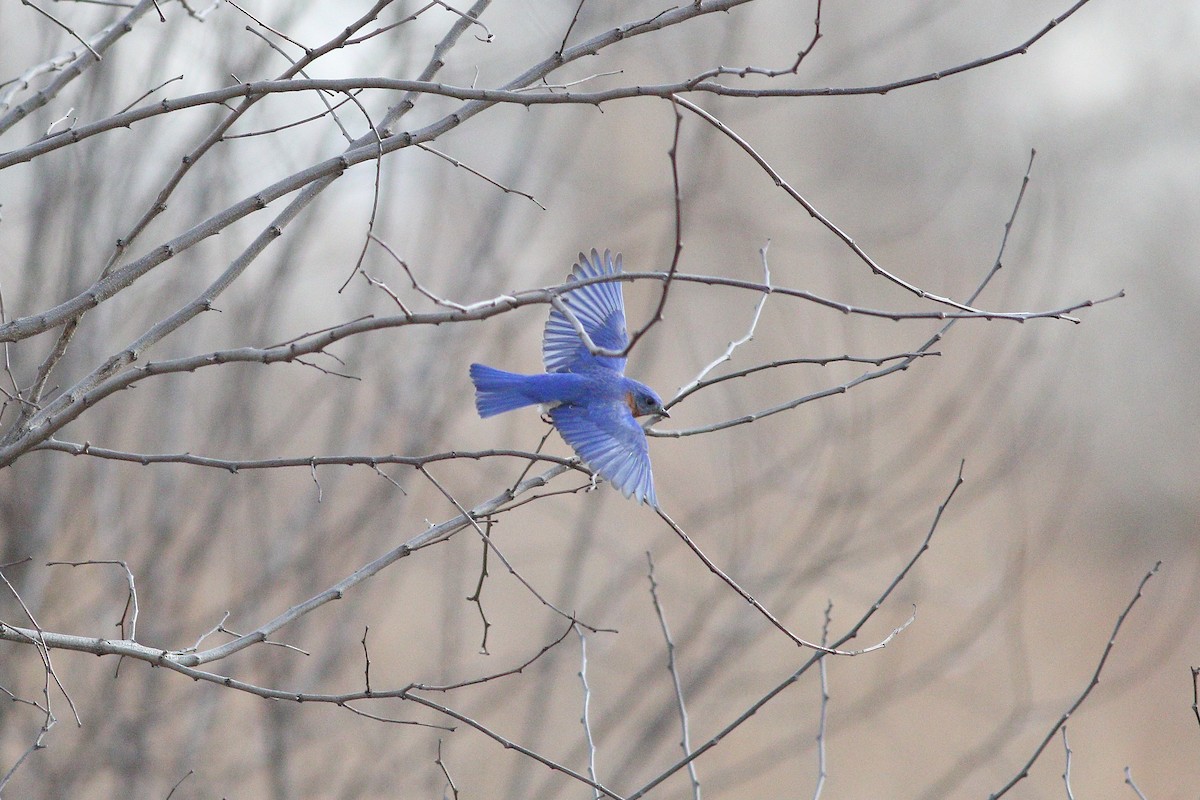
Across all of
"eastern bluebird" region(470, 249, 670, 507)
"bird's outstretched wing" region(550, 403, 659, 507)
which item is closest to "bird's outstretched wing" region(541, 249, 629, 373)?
"eastern bluebird" region(470, 249, 670, 507)

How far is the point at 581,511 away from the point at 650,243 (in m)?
1.44

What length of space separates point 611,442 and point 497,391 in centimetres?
35

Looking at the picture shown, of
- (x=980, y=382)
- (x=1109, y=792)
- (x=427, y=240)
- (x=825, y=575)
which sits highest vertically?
(x=427, y=240)

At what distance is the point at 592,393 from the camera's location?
96.0 inches

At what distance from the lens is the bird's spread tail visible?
2.40 m

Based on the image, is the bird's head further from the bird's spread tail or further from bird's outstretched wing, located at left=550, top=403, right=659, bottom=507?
the bird's spread tail

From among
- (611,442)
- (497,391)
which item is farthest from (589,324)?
(611,442)

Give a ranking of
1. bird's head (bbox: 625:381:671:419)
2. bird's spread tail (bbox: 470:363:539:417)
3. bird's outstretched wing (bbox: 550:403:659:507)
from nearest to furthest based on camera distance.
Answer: bird's outstretched wing (bbox: 550:403:659:507)
bird's spread tail (bbox: 470:363:539:417)
bird's head (bbox: 625:381:671:419)

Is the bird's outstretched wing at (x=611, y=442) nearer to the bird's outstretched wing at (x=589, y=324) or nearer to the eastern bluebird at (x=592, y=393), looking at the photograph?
the eastern bluebird at (x=592, y=393)

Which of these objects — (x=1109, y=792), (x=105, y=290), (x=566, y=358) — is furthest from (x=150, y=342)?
(x=1109, y=792)

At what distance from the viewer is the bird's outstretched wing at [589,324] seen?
2.60 meters

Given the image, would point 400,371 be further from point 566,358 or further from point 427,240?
point 566,358

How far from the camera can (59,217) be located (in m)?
4.12

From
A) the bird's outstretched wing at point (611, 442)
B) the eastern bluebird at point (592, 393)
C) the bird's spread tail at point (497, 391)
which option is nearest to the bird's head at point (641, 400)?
→ the eastern bluebird at point (592, 393)
